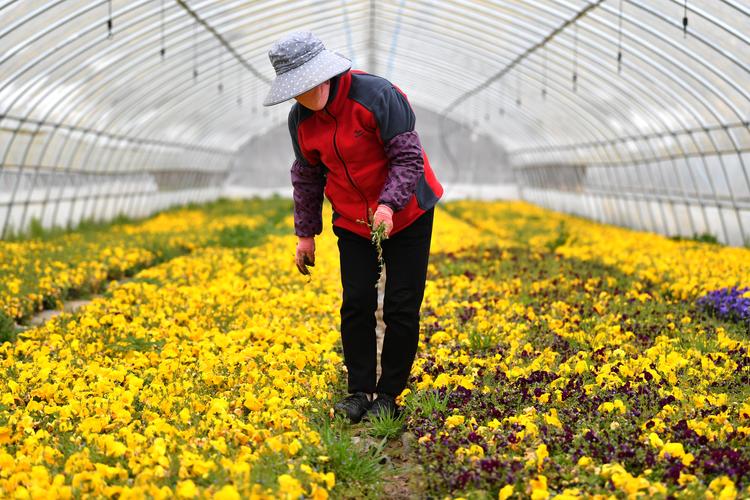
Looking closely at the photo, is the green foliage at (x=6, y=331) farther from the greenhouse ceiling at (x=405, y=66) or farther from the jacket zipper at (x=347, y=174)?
the greenhouse ceiling at (x=405, y=66)

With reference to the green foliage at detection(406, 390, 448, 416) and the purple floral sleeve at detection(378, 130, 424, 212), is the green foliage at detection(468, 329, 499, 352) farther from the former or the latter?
the purple floral sleeve at detection(378, 130, 424, 212)

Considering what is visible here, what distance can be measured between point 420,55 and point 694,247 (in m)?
9.74

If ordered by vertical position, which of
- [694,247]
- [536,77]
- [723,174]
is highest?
[536,77]

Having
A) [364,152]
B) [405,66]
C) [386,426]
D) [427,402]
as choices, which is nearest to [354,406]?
[386,426]

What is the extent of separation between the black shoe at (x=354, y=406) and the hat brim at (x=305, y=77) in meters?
1.58

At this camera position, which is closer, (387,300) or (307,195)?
(387,300)

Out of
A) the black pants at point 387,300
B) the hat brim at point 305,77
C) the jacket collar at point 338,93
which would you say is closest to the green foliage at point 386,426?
the black pants at point 387,300

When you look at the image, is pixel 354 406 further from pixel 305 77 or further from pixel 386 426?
pixel 305 77

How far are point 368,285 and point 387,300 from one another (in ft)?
0.42

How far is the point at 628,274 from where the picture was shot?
386 inches

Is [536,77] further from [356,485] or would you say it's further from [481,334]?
[356,485]

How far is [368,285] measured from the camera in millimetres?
4574

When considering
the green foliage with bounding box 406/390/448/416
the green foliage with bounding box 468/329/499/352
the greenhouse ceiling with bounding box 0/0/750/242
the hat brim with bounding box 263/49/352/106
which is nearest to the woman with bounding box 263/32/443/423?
the hat brim with bounding box 263/49/352/106

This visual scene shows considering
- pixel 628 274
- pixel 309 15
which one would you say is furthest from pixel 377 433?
pixel 309 15
